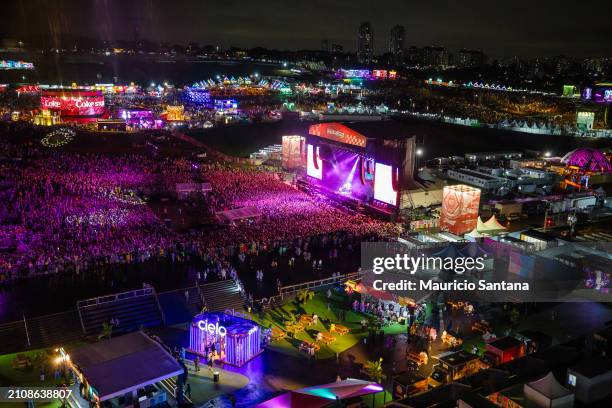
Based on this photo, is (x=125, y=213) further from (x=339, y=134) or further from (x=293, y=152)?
(x=293, y=152)

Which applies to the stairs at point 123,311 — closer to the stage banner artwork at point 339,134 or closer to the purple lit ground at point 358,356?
the purple lit ground at point 358,356

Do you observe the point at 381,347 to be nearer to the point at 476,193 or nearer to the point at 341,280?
the point at 341,280

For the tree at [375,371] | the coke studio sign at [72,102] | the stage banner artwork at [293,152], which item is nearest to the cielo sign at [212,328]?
the tree at [375,371]

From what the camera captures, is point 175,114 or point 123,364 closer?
point 123,364

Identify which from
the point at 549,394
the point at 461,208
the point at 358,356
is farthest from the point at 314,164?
the point at 549,394

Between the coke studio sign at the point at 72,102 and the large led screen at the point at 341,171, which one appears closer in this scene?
the large led screen at the point at 341,171

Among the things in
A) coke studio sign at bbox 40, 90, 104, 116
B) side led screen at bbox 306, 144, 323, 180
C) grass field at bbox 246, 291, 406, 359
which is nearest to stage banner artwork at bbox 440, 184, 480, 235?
grass field at bbox 246, 291, 406, 359
